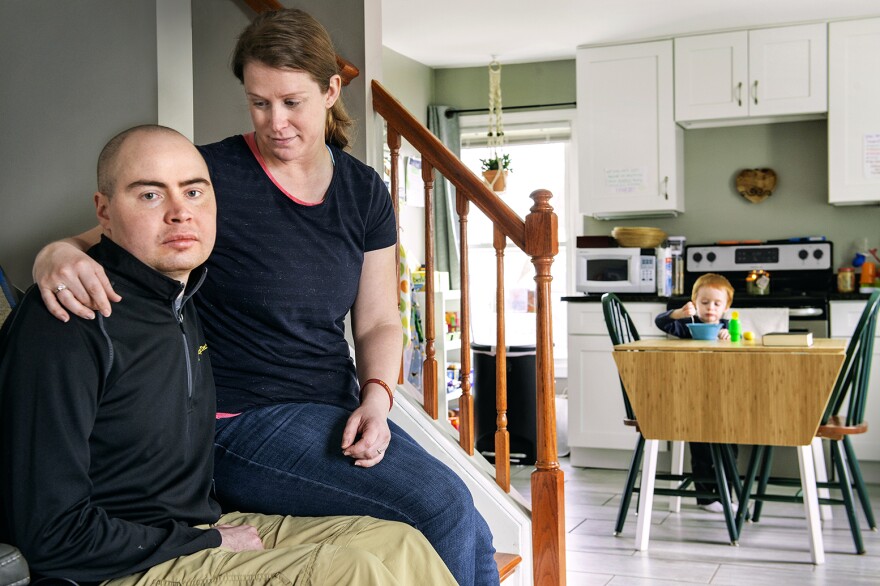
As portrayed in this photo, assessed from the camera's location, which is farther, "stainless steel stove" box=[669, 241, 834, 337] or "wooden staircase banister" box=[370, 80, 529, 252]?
"stainless steel stove" box=[669, 241, 834, 337]

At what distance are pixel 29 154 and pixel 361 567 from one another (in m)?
1.46

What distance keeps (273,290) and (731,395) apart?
242cm

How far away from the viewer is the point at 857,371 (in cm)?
377

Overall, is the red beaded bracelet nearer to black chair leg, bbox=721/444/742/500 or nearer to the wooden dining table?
the wooden dining table

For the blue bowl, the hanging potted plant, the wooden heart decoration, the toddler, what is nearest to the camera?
the blue bowl

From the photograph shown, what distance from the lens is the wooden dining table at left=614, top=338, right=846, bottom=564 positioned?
137 inches

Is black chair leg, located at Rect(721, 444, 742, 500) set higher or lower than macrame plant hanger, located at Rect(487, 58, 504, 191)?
lower

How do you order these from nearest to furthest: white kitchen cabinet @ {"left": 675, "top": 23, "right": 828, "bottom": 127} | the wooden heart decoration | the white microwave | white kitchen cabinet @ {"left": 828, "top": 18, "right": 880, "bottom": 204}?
white kitchen cabinet @ {"left": 828, "top": 18, "right": 880, "bottom": 204} → white kitchen cabinet @ {"left": 675, "top": 23, "right": 828, "bottom": 127} → the white microwave → the wooden heart decoration

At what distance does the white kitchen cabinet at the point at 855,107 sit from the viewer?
5.18 m

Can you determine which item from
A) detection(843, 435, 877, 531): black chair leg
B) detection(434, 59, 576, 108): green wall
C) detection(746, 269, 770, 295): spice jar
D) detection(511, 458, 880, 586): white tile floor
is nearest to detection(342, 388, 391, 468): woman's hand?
detection(511, 458, 880, 586): white tile floor

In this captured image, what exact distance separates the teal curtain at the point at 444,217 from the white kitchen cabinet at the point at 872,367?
100.0 inches

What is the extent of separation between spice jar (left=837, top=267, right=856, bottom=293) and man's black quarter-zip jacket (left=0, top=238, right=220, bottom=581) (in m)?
4.62

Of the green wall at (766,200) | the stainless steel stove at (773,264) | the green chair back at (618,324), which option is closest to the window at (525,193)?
the green wall at (766,200)

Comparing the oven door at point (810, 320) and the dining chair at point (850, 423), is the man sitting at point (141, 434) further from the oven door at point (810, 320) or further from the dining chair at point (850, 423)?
the oven door at point (810, 320)
